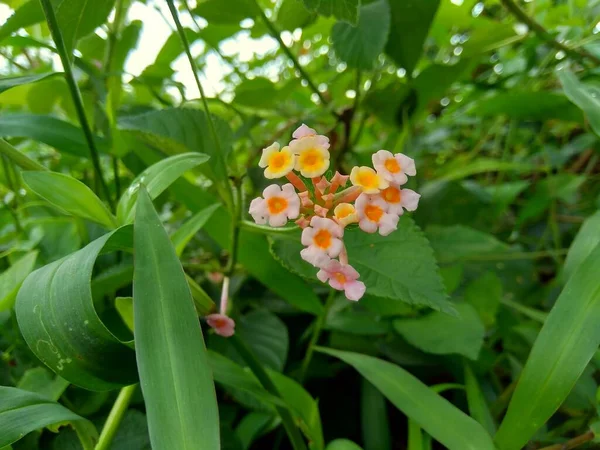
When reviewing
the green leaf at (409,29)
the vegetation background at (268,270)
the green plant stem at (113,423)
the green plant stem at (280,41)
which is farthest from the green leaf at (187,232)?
the green leaf at (409,29)

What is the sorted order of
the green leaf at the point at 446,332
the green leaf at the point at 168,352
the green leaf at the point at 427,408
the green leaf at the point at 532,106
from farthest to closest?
1. the green leaf at the point at 532,106
2. the green leaf at the point at 446,332
3. the green leaf at the point at 427,408
4. the green leaf at the point at 168,352

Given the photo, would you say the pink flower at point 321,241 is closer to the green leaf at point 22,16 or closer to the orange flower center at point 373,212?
the orange flower center at point 373,212

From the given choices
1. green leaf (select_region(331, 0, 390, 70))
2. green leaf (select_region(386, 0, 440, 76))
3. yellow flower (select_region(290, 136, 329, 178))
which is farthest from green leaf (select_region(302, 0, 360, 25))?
green leaf (select_region(386, 0, 440, 76))

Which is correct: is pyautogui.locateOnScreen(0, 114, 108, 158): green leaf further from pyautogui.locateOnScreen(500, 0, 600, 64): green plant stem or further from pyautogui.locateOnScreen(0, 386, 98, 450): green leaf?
pyautogui.locateOnScreen(500, 0, 600, 64): green plant stem

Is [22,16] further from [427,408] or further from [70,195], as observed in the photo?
[427,408]

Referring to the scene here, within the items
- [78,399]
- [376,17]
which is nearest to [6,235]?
[78,399]

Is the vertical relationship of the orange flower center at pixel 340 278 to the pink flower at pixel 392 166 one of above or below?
below

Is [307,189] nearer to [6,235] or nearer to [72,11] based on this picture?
[72,11]
